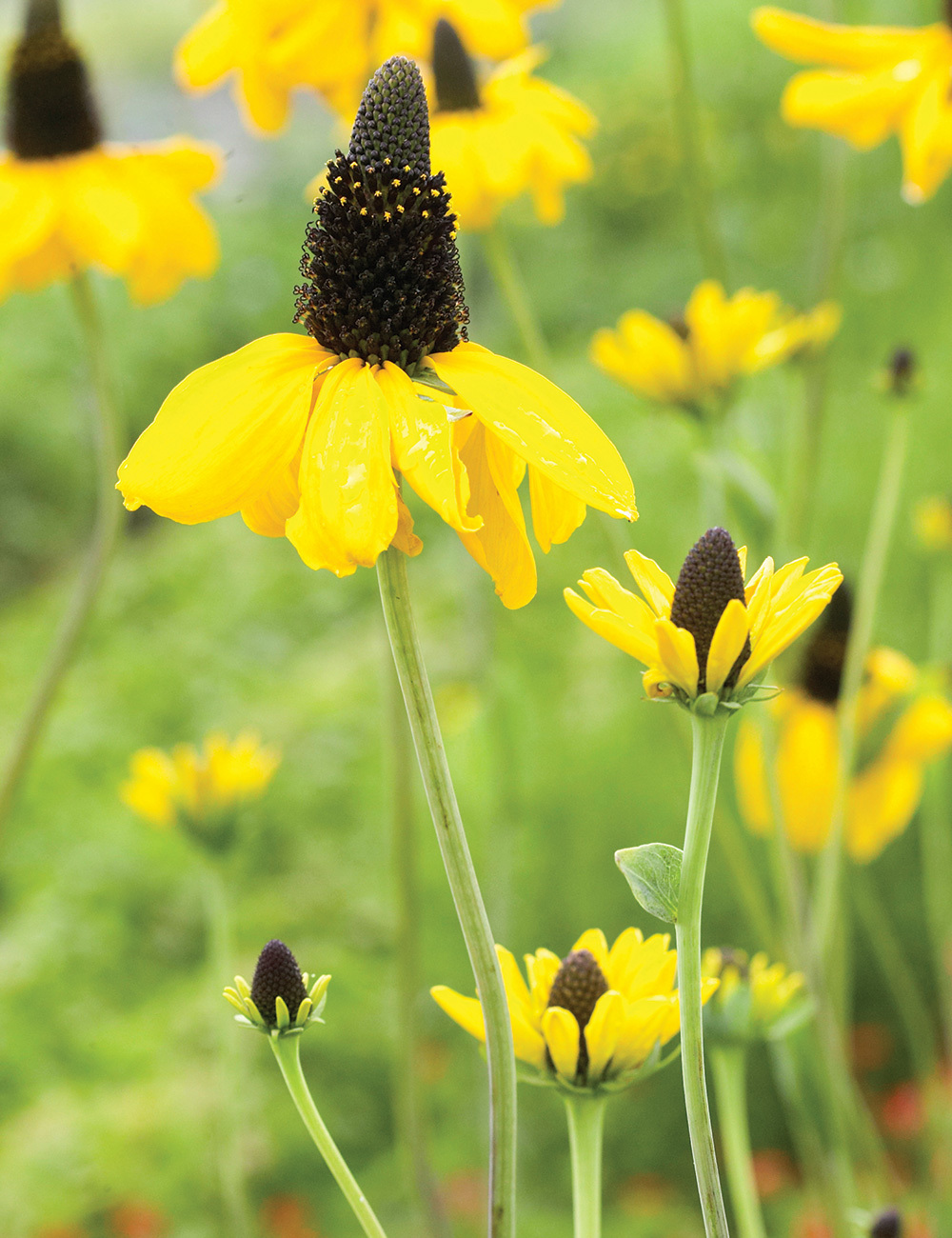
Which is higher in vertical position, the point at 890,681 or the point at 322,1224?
the point at 890,681

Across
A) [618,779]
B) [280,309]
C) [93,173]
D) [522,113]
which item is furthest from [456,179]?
[280,309]

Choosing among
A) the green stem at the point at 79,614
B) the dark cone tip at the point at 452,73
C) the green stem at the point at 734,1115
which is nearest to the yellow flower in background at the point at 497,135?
the dark cone tip at the point at 452,73

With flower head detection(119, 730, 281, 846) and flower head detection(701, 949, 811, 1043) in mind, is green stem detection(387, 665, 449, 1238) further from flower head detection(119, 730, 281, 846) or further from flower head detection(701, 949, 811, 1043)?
flower head detection(701, 949, 811, 1043)

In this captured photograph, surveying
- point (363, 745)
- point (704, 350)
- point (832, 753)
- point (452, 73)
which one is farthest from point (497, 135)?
point (363, 745)

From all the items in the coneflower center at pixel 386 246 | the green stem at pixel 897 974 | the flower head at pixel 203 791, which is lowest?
the green stem at pixel 897 974

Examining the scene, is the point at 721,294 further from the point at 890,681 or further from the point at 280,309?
the point at 280,309

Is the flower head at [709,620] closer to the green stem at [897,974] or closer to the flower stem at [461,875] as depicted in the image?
the flower stem at [461,875]

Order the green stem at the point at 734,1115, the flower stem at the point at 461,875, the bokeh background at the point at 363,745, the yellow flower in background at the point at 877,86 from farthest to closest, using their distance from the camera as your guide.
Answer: the bokeh background at the point at 363,745
the yellow flower in background at the point at 877,86
the green stem at the point at 734,1115
the flower stem at the point at 461,875

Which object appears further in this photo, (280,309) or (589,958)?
(280,309)
